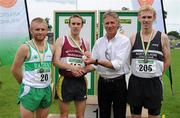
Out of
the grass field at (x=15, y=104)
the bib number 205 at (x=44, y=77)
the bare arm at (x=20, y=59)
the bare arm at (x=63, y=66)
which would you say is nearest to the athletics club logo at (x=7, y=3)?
the grass field at (x=15, y=104)

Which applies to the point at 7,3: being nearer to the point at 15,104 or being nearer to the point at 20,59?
the point at 15,104

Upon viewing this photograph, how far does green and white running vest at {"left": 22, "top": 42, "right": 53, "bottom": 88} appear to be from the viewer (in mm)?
5078

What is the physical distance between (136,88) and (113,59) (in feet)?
1.58

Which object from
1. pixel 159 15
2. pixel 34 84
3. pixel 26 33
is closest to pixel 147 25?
pixel 34 84

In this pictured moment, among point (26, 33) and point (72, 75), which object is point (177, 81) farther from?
point (72, 75)

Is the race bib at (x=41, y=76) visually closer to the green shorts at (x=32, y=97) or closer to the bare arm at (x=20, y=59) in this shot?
the green shorts at (x=32, y=97)

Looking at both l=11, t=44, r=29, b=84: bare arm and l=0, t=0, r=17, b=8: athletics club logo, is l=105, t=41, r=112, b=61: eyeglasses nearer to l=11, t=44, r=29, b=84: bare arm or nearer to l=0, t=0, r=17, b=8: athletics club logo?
l=11, t=44, r=29, b=84: bare arm

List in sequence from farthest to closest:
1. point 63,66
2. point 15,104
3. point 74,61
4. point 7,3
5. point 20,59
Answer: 1. point 7,3
2. point 15,104
3. point 74,61
4. point 63,66
5. point 20,59

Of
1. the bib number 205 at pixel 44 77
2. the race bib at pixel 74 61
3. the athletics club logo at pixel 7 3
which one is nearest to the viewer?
the bib number 205 at pixel 44 77

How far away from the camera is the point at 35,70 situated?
5.11m

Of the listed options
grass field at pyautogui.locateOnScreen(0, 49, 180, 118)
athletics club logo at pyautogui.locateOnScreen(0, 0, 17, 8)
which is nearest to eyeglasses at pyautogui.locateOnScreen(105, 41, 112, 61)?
grass field at pyautogui.locateOnScreen(0, 49, 180, 118)

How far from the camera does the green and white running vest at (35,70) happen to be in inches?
200

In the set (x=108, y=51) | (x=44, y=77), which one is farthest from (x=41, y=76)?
(x=108, y=51)

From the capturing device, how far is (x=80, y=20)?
544cm
